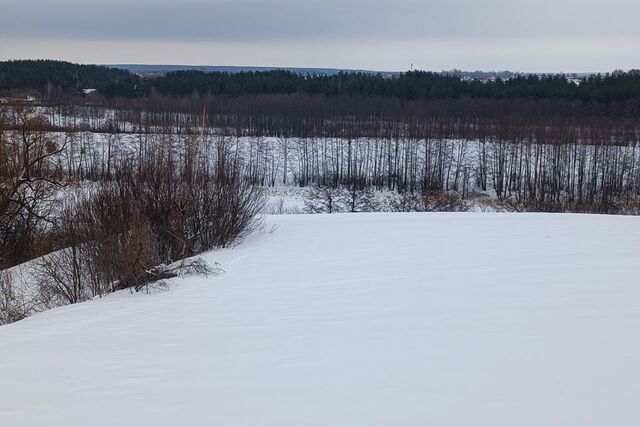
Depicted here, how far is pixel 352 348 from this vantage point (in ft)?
21.9

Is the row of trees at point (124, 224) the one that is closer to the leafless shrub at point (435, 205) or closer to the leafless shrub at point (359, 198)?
the leafless shrub at point (435, 205)

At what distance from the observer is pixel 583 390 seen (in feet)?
17.4

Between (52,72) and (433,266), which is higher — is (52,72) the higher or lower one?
the higher one

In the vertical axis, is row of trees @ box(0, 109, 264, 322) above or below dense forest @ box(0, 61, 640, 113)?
→ below

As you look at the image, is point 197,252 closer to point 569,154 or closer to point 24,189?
point 24,189

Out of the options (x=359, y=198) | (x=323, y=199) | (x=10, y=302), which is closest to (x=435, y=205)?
(x=323, y=199)

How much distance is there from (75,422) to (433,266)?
765 centimetres

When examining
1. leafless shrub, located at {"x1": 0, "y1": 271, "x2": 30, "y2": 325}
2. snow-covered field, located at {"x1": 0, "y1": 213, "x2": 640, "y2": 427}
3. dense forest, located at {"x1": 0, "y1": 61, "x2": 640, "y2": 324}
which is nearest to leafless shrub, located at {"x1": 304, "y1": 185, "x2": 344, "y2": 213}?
dense forest, located at {"x1": 0, "y1": 61, "x2": 640, "y2": 324}

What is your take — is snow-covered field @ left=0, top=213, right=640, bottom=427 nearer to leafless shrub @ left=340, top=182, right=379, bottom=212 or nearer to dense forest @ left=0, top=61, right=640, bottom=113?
leafless shrub @ left=340, top=182, right=379, bottom=212

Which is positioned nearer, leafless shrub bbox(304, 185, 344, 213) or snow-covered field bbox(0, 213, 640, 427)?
snow-covered field bbox(0, 213, 640, 427)

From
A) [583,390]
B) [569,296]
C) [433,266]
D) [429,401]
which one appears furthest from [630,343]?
[433,266]

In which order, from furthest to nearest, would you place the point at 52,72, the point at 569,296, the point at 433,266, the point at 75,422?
the point at 52,72, the point at 433,266, the point at 569,296, the point at 75,422

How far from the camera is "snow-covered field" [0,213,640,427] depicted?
509 centimetres

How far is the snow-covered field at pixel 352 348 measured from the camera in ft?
16.7
